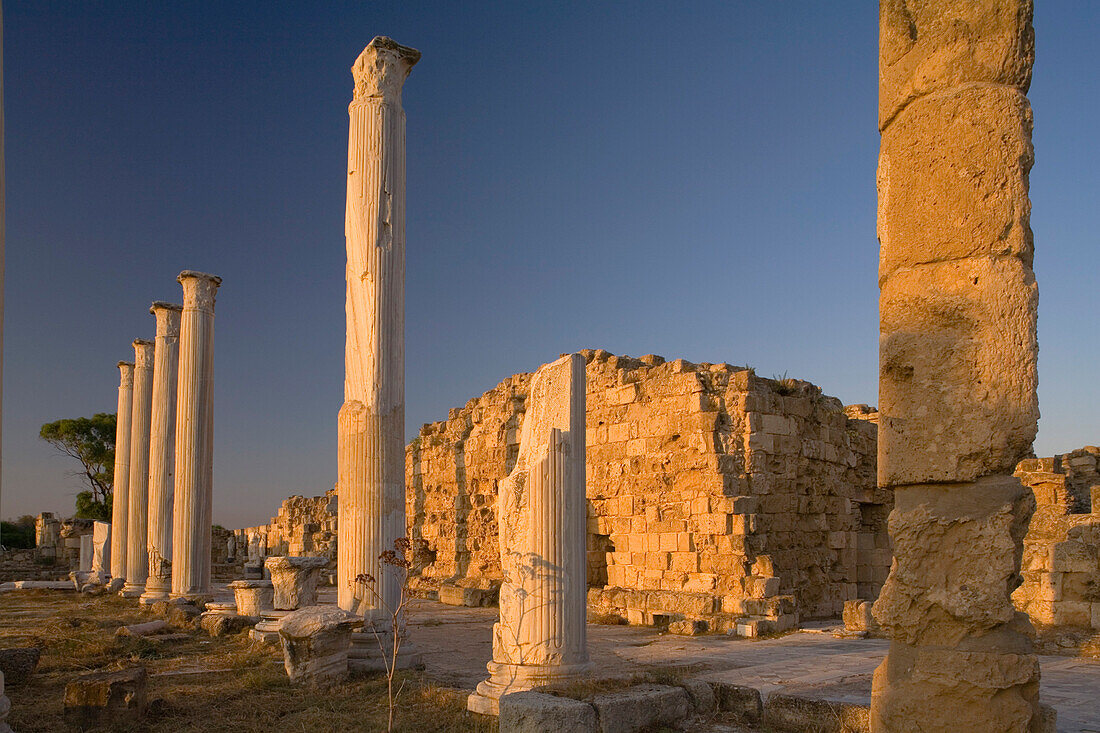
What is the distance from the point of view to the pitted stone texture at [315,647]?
7.60 metres

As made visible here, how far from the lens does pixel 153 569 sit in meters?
16.5

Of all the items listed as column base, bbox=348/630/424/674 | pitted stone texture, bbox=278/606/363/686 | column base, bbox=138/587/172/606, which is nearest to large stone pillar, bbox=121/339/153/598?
column base, bbox=138/587/172/606

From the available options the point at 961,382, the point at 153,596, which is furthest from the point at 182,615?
the point at 961,382

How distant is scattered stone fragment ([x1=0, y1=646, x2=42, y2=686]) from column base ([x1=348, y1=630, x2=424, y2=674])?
2984mm

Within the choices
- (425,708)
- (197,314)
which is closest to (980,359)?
(425,708)

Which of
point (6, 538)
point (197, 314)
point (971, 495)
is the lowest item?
point (6, 538)

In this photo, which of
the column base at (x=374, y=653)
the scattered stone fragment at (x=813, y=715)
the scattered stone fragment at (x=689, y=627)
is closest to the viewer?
the scattered stone fragment at (x=813, y=715)

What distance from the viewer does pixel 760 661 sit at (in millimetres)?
8438

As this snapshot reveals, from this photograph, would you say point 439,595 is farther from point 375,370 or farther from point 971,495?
point 971,495

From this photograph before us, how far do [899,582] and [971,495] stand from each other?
1.87ft

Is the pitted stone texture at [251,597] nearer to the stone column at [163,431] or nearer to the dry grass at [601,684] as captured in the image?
the stone column at [163,431]

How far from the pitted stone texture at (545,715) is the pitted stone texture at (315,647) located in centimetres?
264

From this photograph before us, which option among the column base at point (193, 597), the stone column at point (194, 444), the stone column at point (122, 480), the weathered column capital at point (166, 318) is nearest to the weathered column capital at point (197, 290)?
A: the stone column at point (194, 444)

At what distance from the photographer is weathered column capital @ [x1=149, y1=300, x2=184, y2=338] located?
17344 mm
